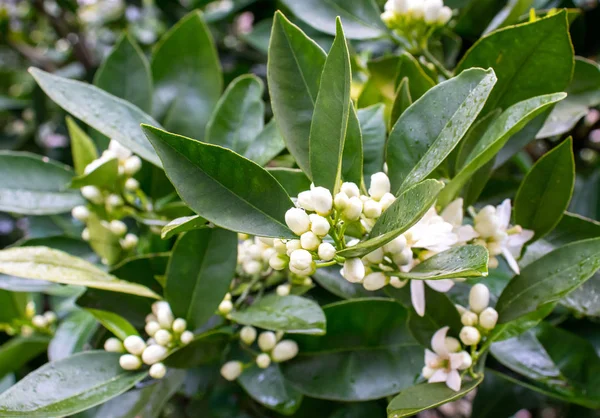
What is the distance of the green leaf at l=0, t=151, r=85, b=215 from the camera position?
2.78 ft

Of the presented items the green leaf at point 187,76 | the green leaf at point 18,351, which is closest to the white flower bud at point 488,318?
the green leaf at point 187,76

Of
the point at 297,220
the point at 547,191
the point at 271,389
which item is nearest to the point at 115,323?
the point at 271,389

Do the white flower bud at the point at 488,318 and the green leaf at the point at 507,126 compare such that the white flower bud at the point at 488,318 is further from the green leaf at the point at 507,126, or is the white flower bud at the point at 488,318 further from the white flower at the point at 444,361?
the green leaf at the point at 507,126

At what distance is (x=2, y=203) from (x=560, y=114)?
2.73 feet

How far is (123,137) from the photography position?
691 millimetres

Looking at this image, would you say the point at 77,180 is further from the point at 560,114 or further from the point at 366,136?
the point at 560,114

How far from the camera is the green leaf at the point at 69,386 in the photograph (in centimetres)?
56

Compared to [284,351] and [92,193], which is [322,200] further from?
[92,193]

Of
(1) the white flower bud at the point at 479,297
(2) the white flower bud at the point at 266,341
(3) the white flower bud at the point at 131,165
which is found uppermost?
(3) the white flower bud at the point at 131,165

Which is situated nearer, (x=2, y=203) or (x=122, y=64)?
(x=2, y=203)

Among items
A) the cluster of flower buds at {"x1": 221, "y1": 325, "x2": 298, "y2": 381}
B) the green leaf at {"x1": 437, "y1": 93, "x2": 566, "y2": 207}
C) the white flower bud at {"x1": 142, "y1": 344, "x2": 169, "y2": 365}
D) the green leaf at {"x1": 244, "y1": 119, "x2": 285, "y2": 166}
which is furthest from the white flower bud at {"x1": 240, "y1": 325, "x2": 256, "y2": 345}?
the green leaf at {"x1": 437, "y1": 93, "x2": 566, "y2": 207}

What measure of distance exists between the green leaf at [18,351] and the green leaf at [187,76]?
456mm

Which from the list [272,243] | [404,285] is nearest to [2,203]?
[272,243]

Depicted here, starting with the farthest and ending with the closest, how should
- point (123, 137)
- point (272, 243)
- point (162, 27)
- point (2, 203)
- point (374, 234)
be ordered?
point (162, 27)
point (2, 203)
point (123, 137)
point (272, 243)
point (374, 234)
